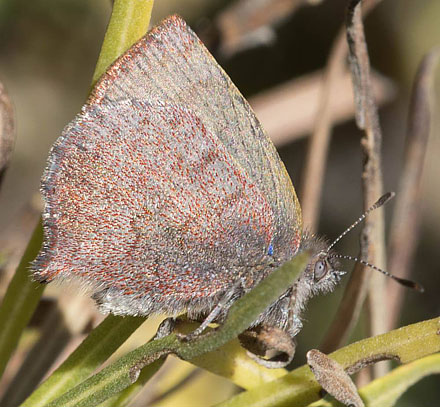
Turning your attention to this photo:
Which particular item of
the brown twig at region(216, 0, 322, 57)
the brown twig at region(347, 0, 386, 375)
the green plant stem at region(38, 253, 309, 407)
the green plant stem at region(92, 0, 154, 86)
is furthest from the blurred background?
the green plant stem at region(38, 253, 309, 407)

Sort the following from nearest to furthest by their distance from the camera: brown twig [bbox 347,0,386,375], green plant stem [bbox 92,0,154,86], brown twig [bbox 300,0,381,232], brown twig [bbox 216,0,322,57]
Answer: green plant stem [bbox 92,0,154,86] < brown twig [bbox 347,0,386,375] < brown twig [bbox 300,0,381,232] < brown twig [bbox 216,0,322,57]

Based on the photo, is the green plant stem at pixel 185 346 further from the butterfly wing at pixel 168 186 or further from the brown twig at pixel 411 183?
the brown twig at pixel 411 183

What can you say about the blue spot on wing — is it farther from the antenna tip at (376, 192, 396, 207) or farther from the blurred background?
the blurred background

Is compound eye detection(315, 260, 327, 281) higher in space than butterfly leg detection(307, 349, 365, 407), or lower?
higher

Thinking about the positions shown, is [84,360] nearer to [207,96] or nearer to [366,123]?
[207,96]

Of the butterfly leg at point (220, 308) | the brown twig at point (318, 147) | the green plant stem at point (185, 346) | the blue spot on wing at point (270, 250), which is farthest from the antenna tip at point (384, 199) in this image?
the green plant stem at point (185, 346)

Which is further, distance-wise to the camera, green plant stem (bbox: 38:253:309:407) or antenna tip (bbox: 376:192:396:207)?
antenna tip (bbox: 376:192:396:207)

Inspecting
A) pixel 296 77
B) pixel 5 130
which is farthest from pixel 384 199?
pixel 296 77

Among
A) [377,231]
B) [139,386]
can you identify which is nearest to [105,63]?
[139,386]
